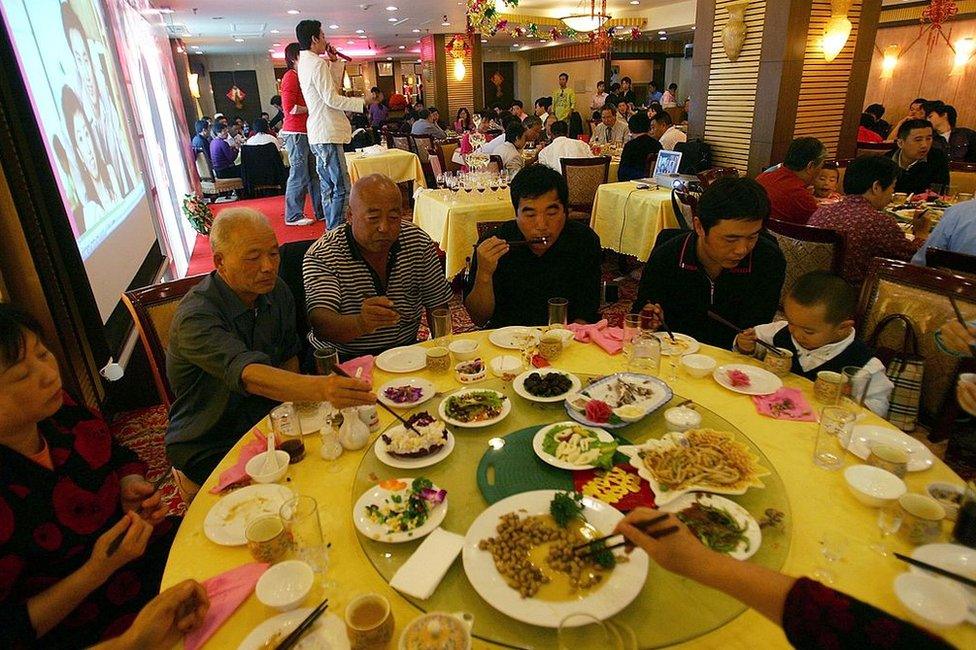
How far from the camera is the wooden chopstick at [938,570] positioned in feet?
3.01

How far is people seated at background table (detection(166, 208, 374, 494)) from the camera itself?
1698 mm

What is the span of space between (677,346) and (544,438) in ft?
2.49

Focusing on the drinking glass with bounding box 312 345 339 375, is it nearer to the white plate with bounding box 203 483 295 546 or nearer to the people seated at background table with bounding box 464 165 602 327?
the white plate with bounding box 203 483 295 546

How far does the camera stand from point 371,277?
2379 millimetres

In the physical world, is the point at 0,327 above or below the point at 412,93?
below

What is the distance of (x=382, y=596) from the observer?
0.98 meters

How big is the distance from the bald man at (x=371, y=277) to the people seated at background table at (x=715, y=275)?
102 cm

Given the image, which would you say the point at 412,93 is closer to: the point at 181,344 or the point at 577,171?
the point at 577,171

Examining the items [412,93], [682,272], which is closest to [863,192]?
[682,272]

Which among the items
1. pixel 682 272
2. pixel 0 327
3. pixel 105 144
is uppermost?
pixel 105 144

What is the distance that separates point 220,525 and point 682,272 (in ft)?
6.58

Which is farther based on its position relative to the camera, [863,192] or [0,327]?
[863,192]

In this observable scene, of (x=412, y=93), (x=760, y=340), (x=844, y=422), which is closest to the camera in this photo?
(x=844, y=422)

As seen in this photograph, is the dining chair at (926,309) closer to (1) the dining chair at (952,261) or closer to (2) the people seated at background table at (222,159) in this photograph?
(1) the dining chair at (952,261)
